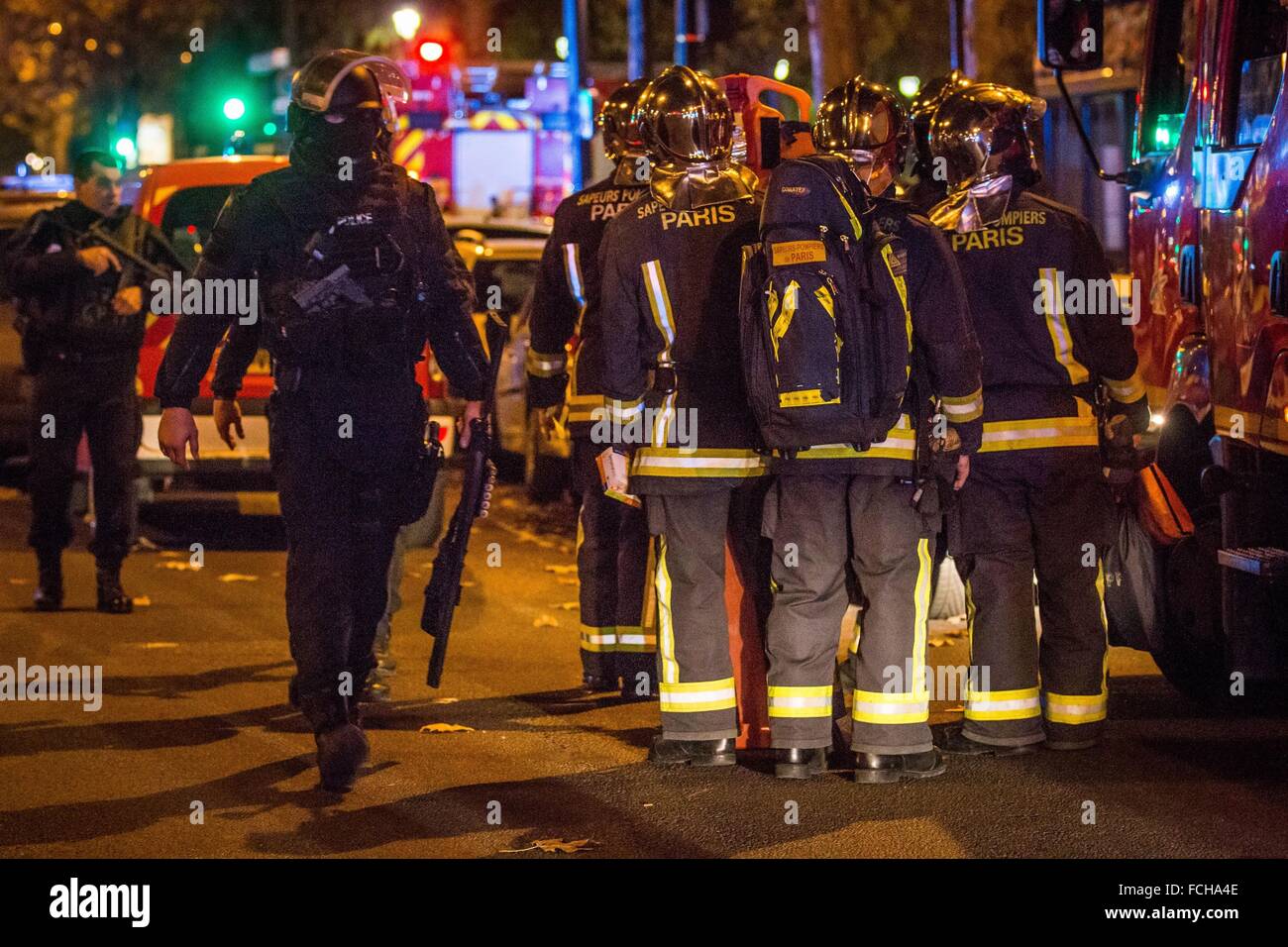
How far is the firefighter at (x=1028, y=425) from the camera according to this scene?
22.2 feet

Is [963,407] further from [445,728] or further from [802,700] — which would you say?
[445,728]

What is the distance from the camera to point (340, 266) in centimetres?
638

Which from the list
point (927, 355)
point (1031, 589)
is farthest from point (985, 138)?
point (1031, 589)

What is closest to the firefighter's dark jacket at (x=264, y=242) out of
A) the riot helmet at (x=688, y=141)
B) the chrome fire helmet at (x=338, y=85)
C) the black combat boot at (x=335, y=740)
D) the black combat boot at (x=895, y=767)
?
the chrome fire helmet at (x=338, y=85)

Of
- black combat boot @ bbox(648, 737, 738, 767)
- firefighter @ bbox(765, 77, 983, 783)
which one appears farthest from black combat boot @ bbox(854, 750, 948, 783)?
black combat boot @ bbox(648, 737, 738, 767)

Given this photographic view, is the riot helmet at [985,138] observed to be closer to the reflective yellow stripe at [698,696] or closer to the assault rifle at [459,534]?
the assault rifle at [459,534]

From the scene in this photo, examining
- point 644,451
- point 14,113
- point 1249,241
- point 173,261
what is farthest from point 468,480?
point 14,113

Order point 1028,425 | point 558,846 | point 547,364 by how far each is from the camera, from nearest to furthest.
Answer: point 558,846
point 1028,425
point 547,364

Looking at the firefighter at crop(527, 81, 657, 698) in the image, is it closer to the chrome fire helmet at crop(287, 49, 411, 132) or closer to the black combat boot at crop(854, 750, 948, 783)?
the chrome fire helmet at crop(287, 49, 411, 132)

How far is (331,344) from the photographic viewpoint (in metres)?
6.39

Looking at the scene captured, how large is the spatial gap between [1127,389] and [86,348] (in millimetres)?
5231

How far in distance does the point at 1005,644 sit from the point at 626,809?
1.42 meters

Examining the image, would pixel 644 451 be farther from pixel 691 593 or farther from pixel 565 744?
pixel 565 744

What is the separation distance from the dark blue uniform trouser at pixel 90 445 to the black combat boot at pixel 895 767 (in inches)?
185
